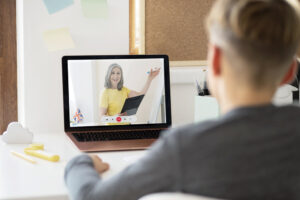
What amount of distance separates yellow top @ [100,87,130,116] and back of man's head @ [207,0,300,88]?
0.85m

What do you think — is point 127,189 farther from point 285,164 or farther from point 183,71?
point 183,71

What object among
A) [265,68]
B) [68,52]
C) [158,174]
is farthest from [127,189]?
[68,52]

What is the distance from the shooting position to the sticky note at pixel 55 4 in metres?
1.55

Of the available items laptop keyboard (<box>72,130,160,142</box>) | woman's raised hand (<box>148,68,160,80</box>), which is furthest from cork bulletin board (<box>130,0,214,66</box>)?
laptop keyboard (<box>72,130,160,142</box>)

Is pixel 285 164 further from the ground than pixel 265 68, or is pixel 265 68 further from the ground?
pixel 265 68

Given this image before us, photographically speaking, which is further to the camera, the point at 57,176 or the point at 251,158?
the point at 57,176

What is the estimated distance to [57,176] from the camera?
3.12ft

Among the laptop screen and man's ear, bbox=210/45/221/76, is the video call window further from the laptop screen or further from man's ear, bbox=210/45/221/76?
man's ear, bbox=210/45/221/76

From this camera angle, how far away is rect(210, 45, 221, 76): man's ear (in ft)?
Result: 2.22

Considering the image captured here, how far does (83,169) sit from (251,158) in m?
0.36

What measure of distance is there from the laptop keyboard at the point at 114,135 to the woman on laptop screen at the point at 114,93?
12 cm

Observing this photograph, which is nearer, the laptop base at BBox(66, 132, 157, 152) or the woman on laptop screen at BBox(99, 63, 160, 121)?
the laptop base at BBox(66, 132, 157, 152)

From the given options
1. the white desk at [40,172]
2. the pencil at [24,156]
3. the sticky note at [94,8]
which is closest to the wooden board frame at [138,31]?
the sticky note at [94,8]

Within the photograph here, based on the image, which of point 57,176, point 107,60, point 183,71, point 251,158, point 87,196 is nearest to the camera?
point 251,158
